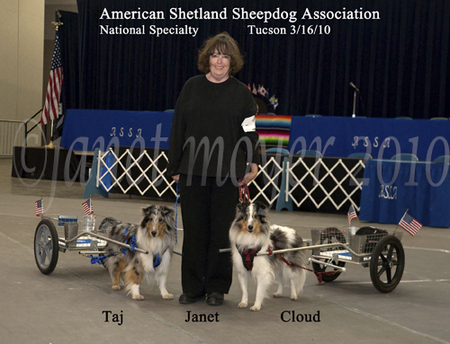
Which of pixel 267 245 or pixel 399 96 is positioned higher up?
pixel 399 96

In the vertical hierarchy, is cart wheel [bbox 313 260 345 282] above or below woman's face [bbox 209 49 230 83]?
below

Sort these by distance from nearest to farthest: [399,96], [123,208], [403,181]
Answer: [403,181], [123,208], [399,96]

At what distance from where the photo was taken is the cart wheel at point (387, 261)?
4055mm

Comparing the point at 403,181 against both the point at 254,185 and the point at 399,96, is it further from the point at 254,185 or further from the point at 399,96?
the point at 399,96

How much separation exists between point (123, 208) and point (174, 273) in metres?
4.20

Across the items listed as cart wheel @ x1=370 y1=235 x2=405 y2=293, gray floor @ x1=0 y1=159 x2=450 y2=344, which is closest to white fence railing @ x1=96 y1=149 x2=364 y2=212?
gray floor @ x1=0 y1=159 x2=450 y2=344

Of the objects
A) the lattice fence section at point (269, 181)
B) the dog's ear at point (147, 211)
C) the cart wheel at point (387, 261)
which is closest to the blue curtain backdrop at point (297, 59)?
the lattice fence section at point (269, 181)

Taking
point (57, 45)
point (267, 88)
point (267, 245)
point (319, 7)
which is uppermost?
point (319, 7)

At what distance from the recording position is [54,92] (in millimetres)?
15570

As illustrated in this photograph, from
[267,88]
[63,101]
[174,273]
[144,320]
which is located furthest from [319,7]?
[144,320]

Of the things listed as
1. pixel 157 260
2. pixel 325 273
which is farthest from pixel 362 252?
pixel 157 260

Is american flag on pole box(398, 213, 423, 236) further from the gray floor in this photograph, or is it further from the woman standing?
the woman standing

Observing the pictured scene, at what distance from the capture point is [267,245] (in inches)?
145

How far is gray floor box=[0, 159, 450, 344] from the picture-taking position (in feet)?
10.0
